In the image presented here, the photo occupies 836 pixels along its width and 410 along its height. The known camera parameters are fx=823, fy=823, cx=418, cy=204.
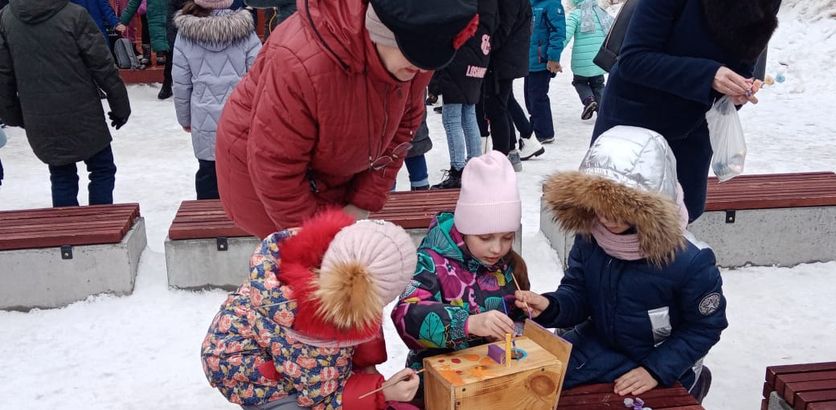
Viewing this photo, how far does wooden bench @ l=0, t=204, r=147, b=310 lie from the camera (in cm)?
420

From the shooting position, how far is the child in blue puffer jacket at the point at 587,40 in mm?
8617

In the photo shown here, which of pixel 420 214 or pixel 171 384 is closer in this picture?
pixel 171 384

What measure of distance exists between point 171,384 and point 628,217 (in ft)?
7.13

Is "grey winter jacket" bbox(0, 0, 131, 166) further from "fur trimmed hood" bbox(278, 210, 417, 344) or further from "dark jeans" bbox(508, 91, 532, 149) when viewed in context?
"dark jeans" bbox(508, 91, 532, 149)

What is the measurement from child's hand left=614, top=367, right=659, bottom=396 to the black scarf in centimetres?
113

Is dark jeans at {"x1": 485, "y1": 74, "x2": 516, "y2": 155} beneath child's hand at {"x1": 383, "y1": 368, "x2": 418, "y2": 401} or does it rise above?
beneath

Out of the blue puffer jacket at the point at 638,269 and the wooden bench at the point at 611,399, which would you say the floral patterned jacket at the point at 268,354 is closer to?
the wooden bench at the point at 611,399

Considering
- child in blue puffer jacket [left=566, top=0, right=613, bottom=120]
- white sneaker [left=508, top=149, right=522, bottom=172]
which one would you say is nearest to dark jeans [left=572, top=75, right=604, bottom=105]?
child in blue puffer jacket [left=566, top=0, right=613, bottom=120]

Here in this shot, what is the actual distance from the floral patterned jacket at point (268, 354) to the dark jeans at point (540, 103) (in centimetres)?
600

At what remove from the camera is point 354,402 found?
2.25 meters

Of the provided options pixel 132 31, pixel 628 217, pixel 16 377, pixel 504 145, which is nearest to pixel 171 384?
pixel 16 377

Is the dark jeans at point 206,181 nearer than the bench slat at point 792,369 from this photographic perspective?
No

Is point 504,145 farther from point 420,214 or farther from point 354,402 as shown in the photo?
point 354,402

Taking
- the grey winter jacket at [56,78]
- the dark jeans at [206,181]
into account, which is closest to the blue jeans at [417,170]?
the dark jeans at [206,181]
